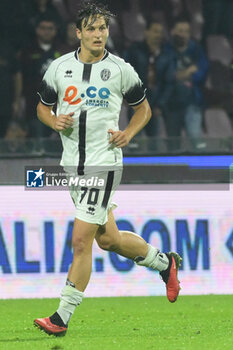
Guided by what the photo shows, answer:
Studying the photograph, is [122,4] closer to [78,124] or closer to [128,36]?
[128,36]

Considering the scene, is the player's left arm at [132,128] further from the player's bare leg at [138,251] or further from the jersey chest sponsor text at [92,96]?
the player's bare leg at [138,251]

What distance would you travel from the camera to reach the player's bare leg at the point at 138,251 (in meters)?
6.60

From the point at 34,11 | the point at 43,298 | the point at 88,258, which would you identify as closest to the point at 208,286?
the point at 43,298

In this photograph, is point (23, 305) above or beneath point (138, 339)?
beneath

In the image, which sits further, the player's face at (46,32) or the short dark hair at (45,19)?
the short dark hair at (45,19)

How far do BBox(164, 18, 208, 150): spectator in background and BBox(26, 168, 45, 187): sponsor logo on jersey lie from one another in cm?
277

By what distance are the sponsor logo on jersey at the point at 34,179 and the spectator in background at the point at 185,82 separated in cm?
277

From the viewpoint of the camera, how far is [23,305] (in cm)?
833

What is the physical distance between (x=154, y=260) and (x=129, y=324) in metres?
0.50

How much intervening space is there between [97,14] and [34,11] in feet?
18.9

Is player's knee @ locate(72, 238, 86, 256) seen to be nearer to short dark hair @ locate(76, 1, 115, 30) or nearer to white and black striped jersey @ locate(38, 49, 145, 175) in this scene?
white and black striped jersey @ locate(38, 49, 145, 175)

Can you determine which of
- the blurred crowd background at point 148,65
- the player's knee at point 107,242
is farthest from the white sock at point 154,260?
the blurred crowd background at point 148,65

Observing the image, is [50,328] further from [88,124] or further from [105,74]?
[105,74]

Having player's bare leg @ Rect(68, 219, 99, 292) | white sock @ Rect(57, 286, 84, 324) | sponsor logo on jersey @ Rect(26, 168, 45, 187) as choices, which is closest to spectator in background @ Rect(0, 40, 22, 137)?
sponsor logo on jersey @ Rect(26, 168, 45, 187)
